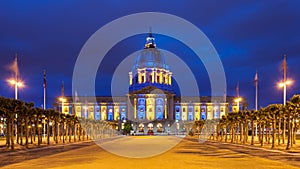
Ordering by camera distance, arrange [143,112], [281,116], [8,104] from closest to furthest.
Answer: [8,104], [281,116], [143,112]

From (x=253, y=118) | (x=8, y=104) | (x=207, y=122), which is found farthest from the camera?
(x=207, y=122)

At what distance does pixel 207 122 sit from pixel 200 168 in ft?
280

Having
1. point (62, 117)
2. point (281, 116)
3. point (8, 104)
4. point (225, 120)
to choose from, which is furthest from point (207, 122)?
point (8, 104)

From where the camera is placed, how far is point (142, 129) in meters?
190

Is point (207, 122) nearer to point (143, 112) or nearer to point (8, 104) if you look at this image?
point (8, 104)

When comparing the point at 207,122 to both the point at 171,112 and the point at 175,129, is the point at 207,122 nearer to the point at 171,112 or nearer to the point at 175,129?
the point at 175,129

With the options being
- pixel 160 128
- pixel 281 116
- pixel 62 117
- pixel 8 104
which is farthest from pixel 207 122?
pixel 160 128

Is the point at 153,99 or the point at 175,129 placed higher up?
the point at 153,99

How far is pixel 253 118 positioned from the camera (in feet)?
208

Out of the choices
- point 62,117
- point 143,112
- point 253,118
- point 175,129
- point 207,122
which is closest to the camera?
point 253,118

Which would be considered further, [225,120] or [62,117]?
[225,120]

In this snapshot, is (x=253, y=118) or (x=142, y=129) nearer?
(x=253, y=118)

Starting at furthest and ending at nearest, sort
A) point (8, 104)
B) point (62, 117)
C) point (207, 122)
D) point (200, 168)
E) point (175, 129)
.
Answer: point (175, 129)
point (207, 122)
point (62, 117)
point (8, 104)
point (200, 168)

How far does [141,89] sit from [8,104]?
5943 inches
